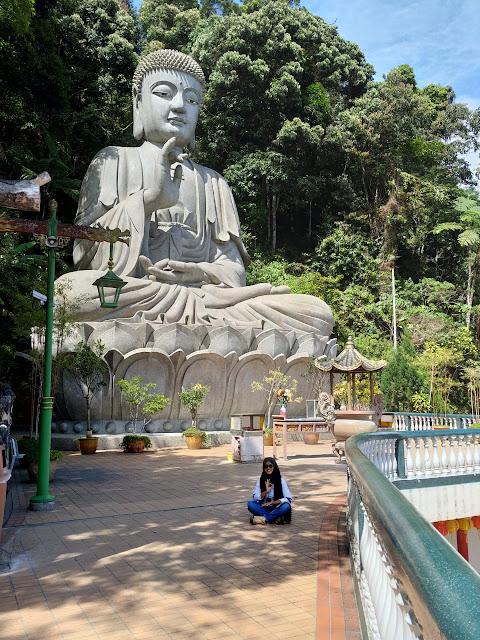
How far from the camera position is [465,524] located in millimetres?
8062

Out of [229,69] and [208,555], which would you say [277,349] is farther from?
[229,69]

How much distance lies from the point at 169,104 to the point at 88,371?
7.53 metres

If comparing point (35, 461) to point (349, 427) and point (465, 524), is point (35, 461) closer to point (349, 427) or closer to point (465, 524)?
point (349, 427)

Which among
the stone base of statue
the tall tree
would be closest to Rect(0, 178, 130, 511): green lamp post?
the stone base of statue

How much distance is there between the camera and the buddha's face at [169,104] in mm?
14992

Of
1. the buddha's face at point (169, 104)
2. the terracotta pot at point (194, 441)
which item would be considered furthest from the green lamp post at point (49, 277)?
the buddha's face at point (169, 104)

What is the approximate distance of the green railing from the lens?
0.90 m

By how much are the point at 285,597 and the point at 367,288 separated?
2184 cm

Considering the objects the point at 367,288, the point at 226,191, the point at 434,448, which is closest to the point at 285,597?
the point at 434,448

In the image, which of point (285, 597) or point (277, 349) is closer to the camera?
point (285, 597)

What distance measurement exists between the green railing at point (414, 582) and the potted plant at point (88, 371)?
912 cm

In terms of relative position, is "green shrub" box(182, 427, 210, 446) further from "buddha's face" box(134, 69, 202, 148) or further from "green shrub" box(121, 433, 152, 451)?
"buddha's face" box(134, 69, 202, 148)

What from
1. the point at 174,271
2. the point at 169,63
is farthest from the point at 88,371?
the point at 169,63

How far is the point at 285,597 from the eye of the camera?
361 centimetres
